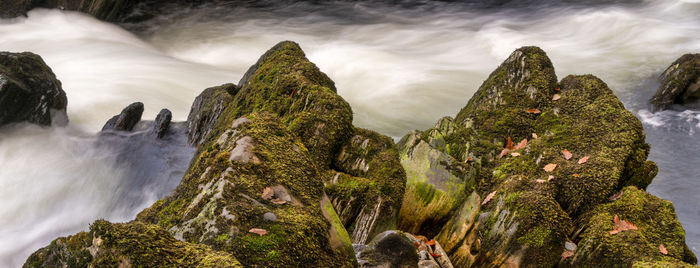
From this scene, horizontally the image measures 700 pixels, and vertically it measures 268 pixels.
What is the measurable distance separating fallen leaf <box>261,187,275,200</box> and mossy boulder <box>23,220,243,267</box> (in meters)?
0.69

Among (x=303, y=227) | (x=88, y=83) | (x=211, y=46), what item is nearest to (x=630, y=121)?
(x=303, y=227)

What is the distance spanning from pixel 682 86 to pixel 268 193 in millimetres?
11932

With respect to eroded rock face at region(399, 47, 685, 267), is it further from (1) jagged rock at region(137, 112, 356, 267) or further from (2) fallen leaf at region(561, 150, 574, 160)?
(1) jagged rock at region(137, 112, 356, 267)

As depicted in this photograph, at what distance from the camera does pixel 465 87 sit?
1371 cm

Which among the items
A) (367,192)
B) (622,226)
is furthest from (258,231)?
(622,226)

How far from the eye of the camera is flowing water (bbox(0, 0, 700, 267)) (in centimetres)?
812

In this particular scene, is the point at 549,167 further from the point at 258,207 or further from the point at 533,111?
the point at 258,207

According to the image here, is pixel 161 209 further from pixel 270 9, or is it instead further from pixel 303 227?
pixel 270 9

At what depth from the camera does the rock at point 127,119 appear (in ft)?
31.0

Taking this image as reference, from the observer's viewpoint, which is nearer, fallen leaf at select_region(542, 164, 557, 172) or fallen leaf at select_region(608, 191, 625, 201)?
fallen leaf at select_region(608, 191, 625, 201)

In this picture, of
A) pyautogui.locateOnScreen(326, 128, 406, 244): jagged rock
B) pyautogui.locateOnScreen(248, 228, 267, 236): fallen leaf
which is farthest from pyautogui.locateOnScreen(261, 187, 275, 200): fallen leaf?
pyautogui.locateOnScreen(326, 128, 406, 244): jagged rock

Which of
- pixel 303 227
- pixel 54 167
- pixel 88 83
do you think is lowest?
pixel 54 167

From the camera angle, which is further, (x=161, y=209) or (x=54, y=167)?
(x=54, y=167)

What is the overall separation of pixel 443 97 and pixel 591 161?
8222 millimetres
